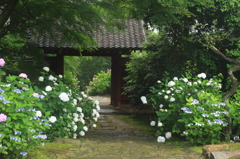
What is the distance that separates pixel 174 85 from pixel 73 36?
9.03 feet

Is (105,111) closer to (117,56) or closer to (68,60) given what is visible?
(117,56)

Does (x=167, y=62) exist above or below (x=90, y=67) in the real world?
Answer: below

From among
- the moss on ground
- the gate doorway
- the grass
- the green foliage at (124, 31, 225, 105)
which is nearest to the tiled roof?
the gate doorway

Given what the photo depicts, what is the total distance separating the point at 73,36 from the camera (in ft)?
24.9

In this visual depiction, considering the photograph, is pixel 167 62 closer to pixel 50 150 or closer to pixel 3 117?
pixel 50 150

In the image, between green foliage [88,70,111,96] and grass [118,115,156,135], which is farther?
green foliage [88,70,111,96]

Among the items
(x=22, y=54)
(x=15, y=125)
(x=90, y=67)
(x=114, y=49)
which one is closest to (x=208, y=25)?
(x=114, y=49)

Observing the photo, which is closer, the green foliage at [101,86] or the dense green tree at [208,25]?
the dense green tree at [208,25]

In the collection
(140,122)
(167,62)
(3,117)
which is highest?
(167,62)

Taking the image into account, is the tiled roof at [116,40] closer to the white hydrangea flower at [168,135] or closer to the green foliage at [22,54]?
the green foliage at [22,54]

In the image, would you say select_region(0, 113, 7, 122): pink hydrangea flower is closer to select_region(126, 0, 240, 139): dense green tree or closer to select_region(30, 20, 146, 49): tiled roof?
select_region(126, 0, 240, 139): dense green tree

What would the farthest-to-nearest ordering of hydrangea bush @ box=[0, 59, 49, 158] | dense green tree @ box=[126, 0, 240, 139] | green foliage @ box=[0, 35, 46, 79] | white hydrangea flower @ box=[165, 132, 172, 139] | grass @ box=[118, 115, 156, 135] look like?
grass @ box=[118, 115, 156, 135] < dense green tree @ box=[126, 0, 240, 139] < green foliage @ box=[0, 35, 46, 79] < white hydrangea flower @ box=[165, 132, 172, 139] < hydrangea bush @ box=[0, 59, 49, 158]

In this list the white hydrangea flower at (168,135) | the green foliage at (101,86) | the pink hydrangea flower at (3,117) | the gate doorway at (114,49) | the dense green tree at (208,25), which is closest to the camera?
the pink hydrangea flower at (3,117)

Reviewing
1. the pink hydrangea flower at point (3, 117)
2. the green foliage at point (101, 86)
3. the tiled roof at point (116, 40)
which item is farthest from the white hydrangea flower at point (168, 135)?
the green foliage at point (101, 86)
